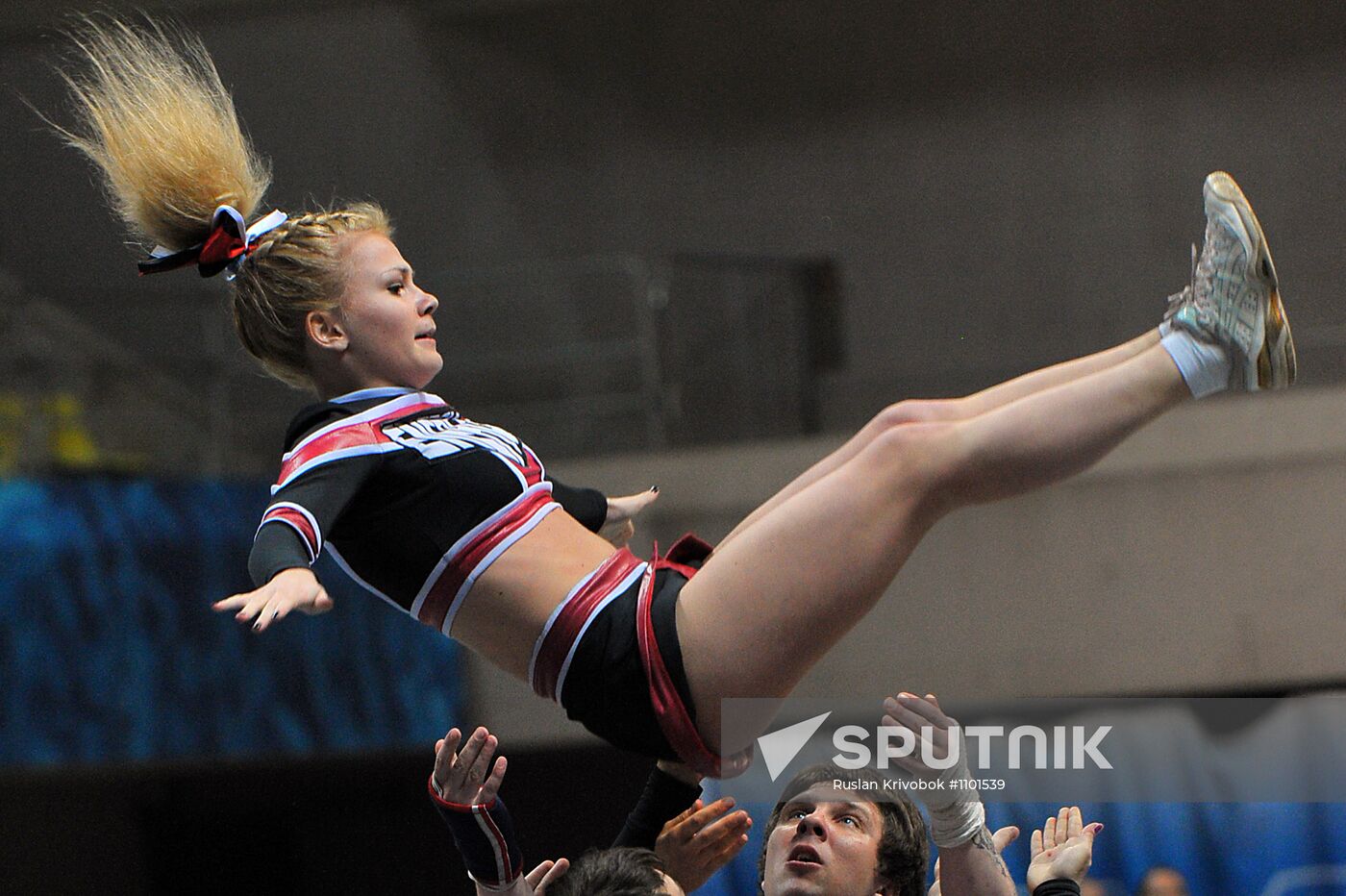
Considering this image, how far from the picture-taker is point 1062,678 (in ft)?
14.9

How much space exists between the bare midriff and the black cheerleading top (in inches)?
0.5

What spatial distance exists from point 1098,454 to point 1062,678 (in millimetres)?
2944

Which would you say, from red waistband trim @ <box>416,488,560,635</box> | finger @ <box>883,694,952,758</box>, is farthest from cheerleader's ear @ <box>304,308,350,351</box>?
finger @ <box>883,694,952,758</box>

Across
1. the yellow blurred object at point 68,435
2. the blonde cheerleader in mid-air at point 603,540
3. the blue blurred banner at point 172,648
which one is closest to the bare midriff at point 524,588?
the blonde cheerleader in mid-air at point 603,540

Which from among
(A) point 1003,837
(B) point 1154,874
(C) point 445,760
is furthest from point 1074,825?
(B) point 1154,874

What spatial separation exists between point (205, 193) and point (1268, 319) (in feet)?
4.51

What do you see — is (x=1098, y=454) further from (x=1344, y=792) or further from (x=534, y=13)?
(x=534, y=13)

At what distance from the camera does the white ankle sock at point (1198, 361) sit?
1.78 meters

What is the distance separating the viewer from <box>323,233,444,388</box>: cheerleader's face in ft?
6.56

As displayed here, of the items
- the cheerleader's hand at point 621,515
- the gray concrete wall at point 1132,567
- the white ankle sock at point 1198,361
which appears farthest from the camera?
the gray concrete wall at point 1132,567

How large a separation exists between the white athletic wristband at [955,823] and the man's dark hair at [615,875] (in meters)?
0.36

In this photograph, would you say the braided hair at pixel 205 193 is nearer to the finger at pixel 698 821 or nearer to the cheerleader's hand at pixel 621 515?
the cheerleader's hand at pixel 621 515

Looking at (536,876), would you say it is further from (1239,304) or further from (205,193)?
(1239,304)

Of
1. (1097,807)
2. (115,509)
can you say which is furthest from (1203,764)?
(115,509)
